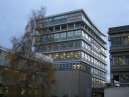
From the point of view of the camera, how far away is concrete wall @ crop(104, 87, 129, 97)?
57.4m

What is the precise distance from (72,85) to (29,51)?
1775 inches

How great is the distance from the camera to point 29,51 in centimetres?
4206

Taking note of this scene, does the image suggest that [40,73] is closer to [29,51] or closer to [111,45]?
[29,51]

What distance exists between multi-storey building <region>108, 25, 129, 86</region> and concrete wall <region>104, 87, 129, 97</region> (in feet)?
14.5

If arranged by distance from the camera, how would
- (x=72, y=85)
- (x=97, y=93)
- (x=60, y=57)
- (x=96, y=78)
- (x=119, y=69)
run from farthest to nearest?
1. (x=96, y=78)
2. (x=60, y=57)
3. (x=97, y=93)
4. (x=72, y=85)
5. (x=119, y=69)

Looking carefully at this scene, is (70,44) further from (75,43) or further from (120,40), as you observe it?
(120,40)

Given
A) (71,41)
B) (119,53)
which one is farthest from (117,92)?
(71,41)

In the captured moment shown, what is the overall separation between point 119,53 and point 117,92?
962 centimetres

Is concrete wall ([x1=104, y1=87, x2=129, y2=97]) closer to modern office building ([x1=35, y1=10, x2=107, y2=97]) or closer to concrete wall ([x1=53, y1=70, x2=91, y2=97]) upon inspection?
concrete wall ([x1=53, y1=70, x2=91, y2=97])

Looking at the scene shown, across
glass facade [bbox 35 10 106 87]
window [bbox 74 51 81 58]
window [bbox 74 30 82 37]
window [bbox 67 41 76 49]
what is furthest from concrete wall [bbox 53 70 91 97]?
window [bbox 74 30 82 37]

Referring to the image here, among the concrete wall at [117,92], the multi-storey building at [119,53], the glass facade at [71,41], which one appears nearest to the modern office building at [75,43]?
the glass facade at [71,41]

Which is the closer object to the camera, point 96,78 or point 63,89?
point 63,89

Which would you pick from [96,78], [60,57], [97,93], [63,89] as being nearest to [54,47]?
[60,57]

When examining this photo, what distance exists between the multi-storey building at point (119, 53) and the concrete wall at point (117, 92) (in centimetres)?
442
